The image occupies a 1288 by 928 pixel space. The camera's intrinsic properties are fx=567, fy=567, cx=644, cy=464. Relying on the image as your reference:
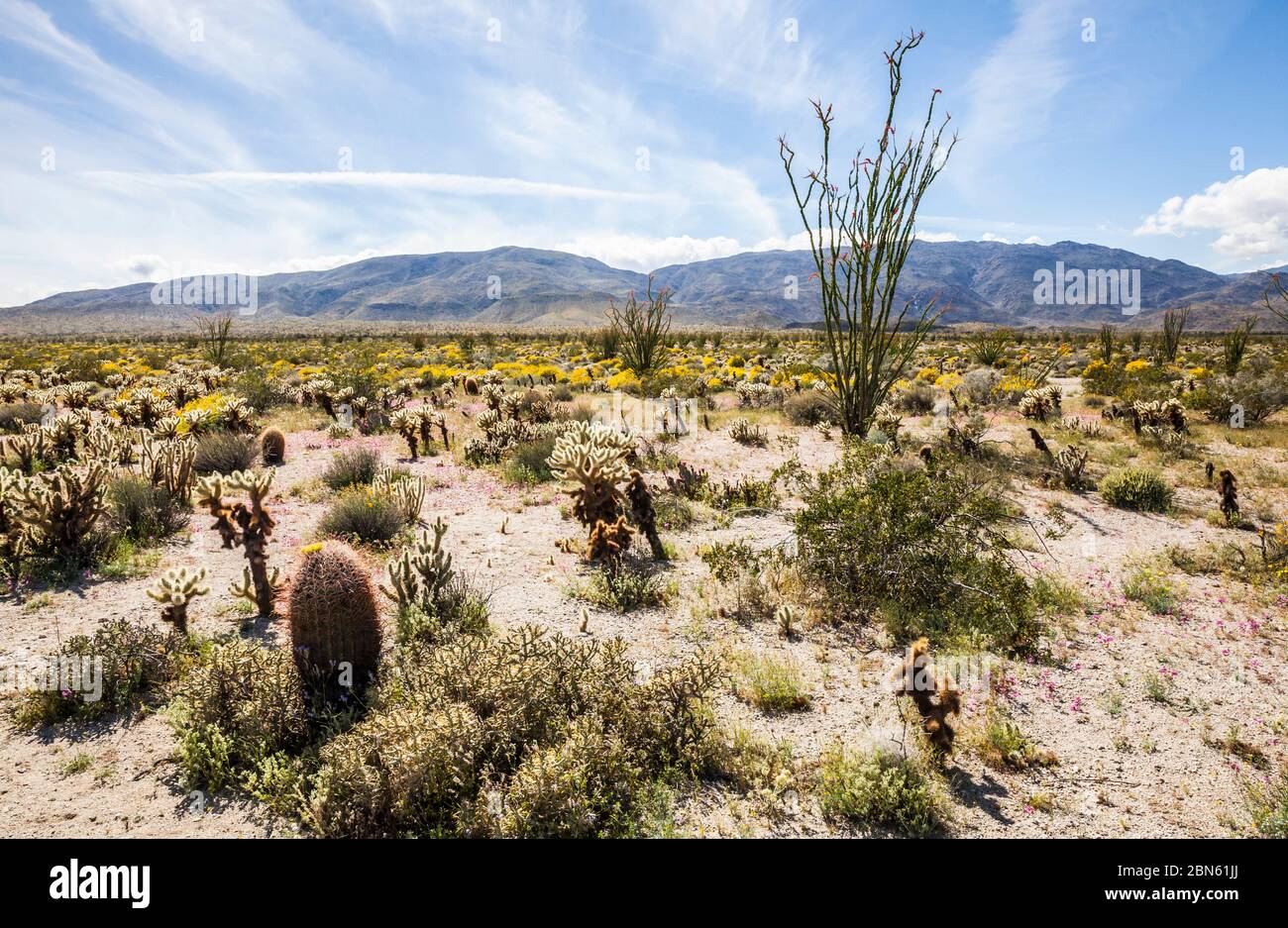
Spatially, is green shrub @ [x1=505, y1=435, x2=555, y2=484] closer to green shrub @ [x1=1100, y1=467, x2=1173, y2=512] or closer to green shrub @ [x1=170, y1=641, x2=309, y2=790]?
green shrub @ [x1=170, y1=641, x2=309, y2=790]

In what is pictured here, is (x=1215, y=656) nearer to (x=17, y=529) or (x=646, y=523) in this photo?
(x=646, y=523)

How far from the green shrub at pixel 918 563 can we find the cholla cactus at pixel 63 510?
25.1 ft

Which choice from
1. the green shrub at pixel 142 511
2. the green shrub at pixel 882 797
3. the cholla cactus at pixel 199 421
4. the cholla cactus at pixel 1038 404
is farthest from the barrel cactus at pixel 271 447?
the cholla cactus at pixel 1038 404

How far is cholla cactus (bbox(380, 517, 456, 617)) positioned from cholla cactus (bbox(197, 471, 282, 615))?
40.3 inches

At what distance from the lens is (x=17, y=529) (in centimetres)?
587

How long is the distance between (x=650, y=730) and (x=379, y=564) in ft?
14.0

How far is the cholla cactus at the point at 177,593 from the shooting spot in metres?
4.64

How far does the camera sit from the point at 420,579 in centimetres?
535

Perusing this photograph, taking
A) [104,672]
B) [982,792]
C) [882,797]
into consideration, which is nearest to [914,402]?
[982,792]

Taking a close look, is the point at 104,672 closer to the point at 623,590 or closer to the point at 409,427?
the point at 623,590

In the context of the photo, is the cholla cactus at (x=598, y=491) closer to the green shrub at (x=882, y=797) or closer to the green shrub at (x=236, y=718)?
the green shrub at (x=236, y=718)

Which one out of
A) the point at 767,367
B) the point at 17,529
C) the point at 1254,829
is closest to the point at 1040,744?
the point at 1254,829

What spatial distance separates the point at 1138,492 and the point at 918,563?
493 centimetres

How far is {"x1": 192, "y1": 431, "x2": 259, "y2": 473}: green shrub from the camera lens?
31.4 feet
